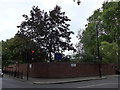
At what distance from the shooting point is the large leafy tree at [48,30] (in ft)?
102

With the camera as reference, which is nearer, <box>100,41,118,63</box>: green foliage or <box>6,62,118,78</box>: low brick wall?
<box>6,62,118,78</box>: low brick wall

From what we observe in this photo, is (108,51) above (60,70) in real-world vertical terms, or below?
above

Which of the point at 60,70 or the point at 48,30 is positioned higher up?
the point at 48,30

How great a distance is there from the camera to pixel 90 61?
1364 inches

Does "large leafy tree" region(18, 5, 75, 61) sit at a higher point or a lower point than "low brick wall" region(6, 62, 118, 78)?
higher

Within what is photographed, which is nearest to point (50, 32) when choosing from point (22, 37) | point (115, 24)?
point (22, 37)

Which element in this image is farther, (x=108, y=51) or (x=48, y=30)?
(x=108, y=51)

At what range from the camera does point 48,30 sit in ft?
106

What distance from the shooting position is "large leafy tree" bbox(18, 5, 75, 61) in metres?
31.0

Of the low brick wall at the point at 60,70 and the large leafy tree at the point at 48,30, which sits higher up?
the large leafy tree at the point at 48,30

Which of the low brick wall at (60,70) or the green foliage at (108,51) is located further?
the green foliage at (108,51)

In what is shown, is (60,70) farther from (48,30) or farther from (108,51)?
(108,51)

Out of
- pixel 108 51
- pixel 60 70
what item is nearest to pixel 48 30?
pixel 60 70

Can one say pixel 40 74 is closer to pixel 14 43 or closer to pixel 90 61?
pixel 14 43
